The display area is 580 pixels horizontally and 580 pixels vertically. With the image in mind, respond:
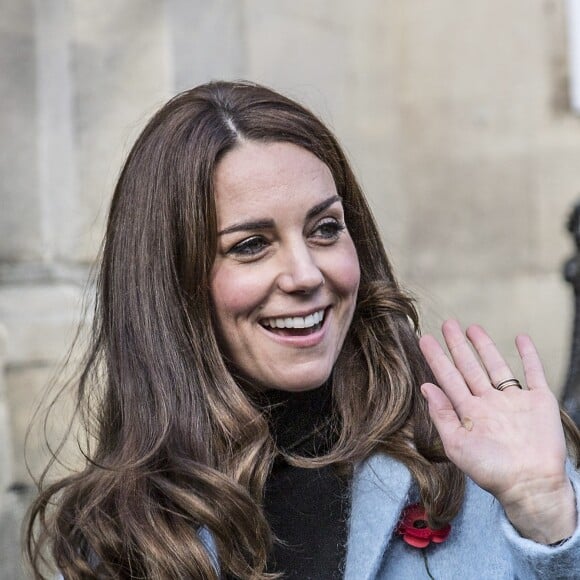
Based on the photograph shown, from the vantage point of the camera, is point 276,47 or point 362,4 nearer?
point 276,47

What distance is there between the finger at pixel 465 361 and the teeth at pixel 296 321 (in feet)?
1.08

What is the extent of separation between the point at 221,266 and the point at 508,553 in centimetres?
85

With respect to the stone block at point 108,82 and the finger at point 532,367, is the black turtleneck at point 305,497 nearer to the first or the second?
the finger at point 532,367

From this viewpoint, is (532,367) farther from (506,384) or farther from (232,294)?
(232,294)

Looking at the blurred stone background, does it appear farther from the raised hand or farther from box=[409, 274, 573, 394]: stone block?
the raised hand

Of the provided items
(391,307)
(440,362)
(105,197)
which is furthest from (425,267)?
(440,362)

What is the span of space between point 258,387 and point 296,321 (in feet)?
0.68

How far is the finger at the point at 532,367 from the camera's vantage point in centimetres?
241

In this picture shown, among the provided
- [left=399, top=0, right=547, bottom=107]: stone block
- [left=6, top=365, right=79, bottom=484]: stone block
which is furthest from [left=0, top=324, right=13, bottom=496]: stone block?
[left=399, top=0, right=547, bottom=107]: stone block

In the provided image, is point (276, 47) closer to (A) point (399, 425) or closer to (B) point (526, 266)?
(B) point (526, 266)

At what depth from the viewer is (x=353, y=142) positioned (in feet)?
19.5

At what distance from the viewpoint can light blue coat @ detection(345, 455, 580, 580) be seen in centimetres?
256

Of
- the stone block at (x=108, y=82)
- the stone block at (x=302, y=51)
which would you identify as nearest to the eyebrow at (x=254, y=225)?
the stone block at (x=108, y=82)

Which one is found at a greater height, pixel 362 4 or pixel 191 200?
pixel 362 4
